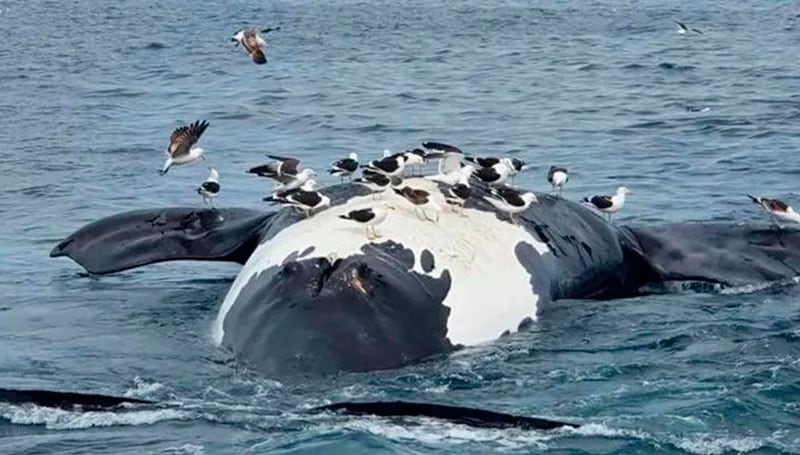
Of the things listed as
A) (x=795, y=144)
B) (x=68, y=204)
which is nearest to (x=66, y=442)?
(x=68, y=204)

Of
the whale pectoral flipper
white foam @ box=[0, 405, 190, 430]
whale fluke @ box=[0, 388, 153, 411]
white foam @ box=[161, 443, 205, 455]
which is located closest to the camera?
white foam @ box=[161, 443, 205, 455]

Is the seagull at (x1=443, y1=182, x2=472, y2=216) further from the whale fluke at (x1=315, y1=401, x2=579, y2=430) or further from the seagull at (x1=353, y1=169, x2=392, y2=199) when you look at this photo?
the whale fluke at (x1=315, y1=401, x2=579, y2=430)

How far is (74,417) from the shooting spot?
1059cm

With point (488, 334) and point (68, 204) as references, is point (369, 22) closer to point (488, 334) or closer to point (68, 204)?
point (68, 204)

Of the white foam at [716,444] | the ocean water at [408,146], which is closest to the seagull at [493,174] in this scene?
the ocean water at [408,146]

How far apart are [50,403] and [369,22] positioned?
43.3 meters

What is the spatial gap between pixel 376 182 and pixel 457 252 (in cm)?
132

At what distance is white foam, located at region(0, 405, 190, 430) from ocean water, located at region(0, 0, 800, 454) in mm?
18

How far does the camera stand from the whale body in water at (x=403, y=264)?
38.6 feet

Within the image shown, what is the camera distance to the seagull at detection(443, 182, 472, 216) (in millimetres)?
13773

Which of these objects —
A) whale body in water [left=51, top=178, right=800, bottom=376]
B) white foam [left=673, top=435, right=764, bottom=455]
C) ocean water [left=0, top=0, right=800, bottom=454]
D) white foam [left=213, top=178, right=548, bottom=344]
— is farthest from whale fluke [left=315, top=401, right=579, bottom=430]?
white foam [left=213, top=178, right=548, bottom=344]

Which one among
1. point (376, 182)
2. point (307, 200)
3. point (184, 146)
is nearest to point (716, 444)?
point (307, 200)

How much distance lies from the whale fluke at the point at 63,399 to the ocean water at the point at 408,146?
0.10m

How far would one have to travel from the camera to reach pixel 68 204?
841 inches
